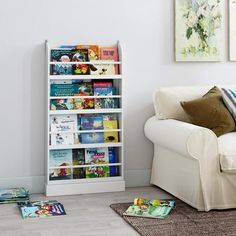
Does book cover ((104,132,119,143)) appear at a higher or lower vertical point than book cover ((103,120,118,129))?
lower

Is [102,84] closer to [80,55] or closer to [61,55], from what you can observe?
[80,55]

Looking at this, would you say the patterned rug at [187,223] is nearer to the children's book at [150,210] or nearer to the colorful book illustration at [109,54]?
the children's book at [150,210]

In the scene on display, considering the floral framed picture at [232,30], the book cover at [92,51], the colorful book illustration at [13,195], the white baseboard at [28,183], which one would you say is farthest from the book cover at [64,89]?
the floral framed picture at [232,30]

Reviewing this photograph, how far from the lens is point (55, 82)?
4.14 metres

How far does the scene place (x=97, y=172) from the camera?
422 cm

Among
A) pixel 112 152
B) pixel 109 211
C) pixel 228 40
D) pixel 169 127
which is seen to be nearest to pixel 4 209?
pixel 109 211

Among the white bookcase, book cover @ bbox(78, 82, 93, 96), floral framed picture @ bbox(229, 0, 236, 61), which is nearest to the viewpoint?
the white bookcase

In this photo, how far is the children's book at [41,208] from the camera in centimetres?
351

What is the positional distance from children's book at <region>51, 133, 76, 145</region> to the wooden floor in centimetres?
42

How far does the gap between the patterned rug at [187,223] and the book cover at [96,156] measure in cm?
66

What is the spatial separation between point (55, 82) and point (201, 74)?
1.29 meters

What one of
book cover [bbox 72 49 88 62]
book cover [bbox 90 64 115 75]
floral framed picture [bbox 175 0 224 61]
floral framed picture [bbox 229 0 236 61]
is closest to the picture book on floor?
book cover [bbox 90 64 115 75]

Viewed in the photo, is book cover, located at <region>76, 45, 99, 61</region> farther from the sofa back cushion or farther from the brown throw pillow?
the brown throw pillow

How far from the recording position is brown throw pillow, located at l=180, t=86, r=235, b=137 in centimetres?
382
